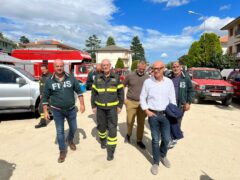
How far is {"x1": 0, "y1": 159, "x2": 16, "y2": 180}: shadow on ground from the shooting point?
357 centimetres

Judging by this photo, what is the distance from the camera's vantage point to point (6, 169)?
150 inches

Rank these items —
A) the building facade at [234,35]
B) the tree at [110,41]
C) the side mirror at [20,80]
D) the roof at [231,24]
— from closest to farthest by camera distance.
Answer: the side mirror at [20,80] < the roof at [231,24] < the building facade at [234,35] < the tree at [110,41]

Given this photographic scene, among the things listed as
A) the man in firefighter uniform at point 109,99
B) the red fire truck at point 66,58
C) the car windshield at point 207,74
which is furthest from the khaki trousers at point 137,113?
the red fire truck at point 66,58

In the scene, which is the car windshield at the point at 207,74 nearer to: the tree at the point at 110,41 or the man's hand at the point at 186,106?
the man's hand at the point at 186,106

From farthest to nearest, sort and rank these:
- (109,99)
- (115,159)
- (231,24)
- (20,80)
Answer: (231,24) → (20,80) → (115,159) → (109,99)

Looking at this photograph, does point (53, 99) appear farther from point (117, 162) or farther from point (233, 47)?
point (233, 47)

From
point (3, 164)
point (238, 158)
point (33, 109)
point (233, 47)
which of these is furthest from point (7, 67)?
point (233, 47)

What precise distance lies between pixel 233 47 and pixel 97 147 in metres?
37.7

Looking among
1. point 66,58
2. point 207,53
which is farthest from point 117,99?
point 207,53

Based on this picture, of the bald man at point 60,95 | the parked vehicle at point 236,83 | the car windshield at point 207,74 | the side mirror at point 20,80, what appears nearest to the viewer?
the bald man at point 60,95

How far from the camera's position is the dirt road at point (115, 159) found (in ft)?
11.9

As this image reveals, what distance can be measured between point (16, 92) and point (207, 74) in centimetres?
963

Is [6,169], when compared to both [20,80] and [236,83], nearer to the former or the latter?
[20,80]

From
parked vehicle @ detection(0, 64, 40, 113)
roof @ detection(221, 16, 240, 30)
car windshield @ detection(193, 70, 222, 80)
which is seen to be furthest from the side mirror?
roof @ detection(221, 16, 240, 30)
